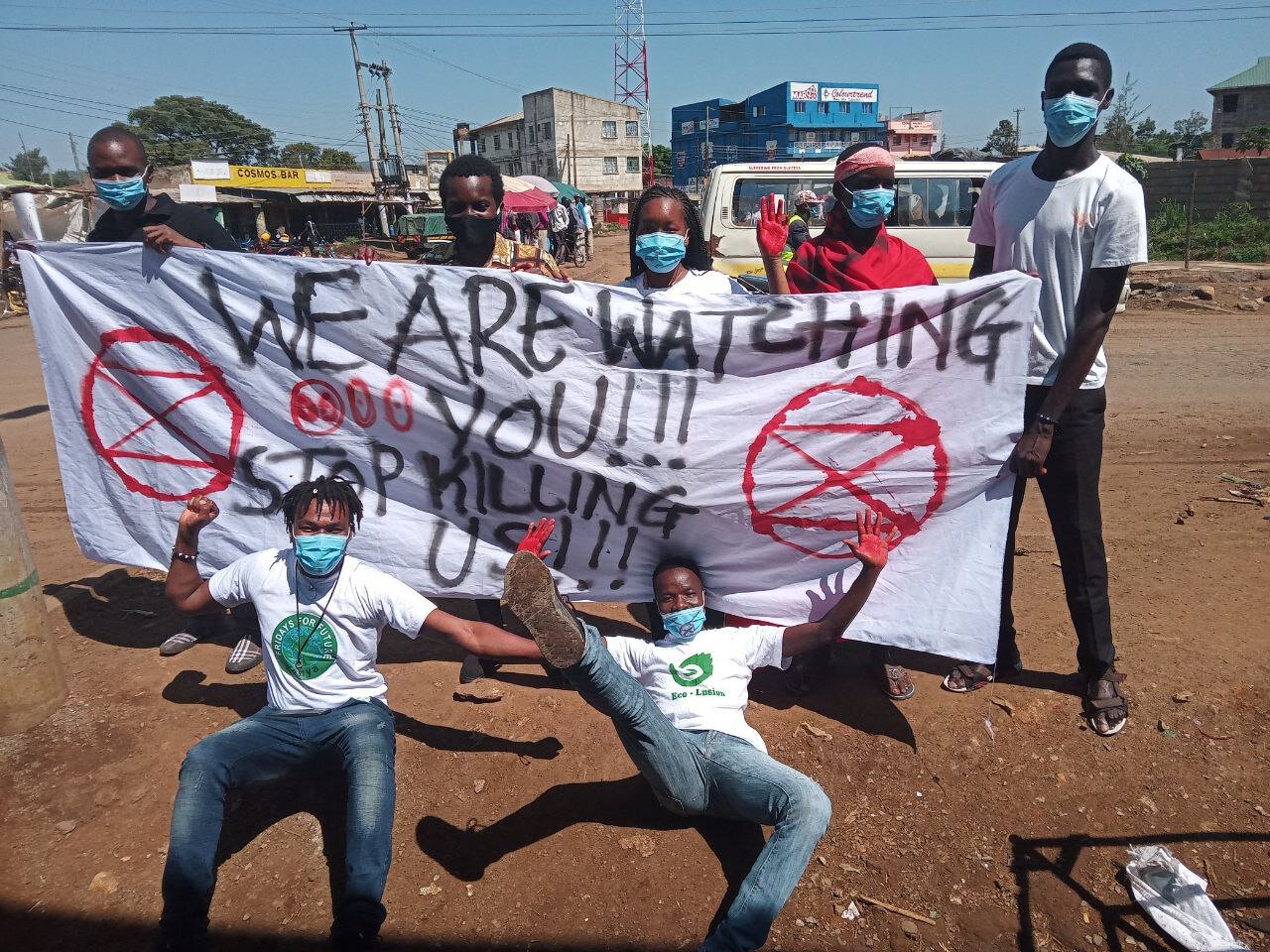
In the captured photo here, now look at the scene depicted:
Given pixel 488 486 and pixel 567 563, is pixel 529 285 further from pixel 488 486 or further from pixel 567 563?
pixel 567 563

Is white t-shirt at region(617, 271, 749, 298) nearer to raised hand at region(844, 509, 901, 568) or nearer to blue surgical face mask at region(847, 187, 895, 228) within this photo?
blue surgical face mask at region(847, 187, 895, 228)

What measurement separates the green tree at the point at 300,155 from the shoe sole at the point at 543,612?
77.4m

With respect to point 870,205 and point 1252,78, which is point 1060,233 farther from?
point 1252,78

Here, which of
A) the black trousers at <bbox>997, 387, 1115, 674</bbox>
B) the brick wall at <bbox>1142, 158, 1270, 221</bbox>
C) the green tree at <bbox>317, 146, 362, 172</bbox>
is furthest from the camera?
the green tree at <bbox>317, 146, 362, 172</bbox>

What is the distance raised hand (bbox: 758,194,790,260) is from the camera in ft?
10.2

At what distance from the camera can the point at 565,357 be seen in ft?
10.1

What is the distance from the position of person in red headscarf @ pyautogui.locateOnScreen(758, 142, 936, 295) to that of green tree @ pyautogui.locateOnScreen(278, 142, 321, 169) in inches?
3011

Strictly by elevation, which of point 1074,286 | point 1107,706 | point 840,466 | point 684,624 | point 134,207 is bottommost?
point 1107,706

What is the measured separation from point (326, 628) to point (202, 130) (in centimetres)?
8815

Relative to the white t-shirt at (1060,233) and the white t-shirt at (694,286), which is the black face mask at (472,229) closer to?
the white t-shirt at (694,286)

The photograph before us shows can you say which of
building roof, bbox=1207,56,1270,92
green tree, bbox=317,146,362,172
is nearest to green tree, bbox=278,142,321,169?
green tree, bbox=317,146,362,172

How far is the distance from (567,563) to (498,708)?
653 millimetres

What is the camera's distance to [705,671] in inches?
101

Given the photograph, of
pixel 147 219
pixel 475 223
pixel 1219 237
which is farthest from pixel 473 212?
pixel 1219 237
